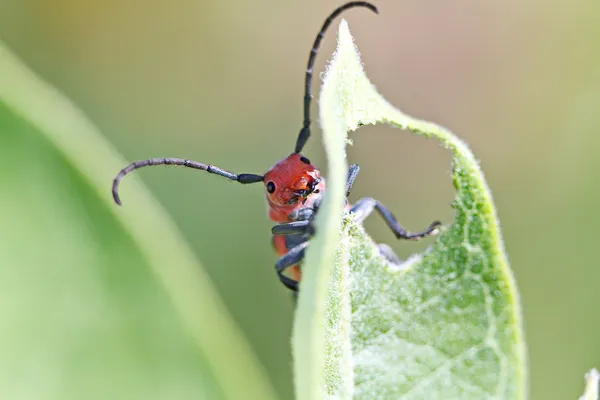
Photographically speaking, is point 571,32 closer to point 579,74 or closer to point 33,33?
point 579,74

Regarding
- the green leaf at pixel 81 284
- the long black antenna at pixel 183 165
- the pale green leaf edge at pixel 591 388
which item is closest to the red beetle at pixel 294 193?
the long black antenna at pixel 183 165

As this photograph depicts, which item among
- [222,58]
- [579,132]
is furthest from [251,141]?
[579,132]

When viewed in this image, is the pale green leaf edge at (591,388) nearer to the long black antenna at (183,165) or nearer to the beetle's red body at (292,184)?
the long black antenna at (183,165)

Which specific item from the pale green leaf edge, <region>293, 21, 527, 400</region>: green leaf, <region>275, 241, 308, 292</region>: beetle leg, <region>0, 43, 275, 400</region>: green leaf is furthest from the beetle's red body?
the pale green leaf edge

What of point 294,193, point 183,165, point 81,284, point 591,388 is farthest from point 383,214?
point 591,388

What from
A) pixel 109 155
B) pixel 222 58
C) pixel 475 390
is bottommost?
pixel 475 390

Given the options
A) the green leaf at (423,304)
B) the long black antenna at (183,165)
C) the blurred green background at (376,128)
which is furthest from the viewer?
the blurred green background at (376,128)

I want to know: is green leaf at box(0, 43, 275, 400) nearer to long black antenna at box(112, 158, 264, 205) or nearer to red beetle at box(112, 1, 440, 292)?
long black antenna at box(112, 158, 264, 205)
